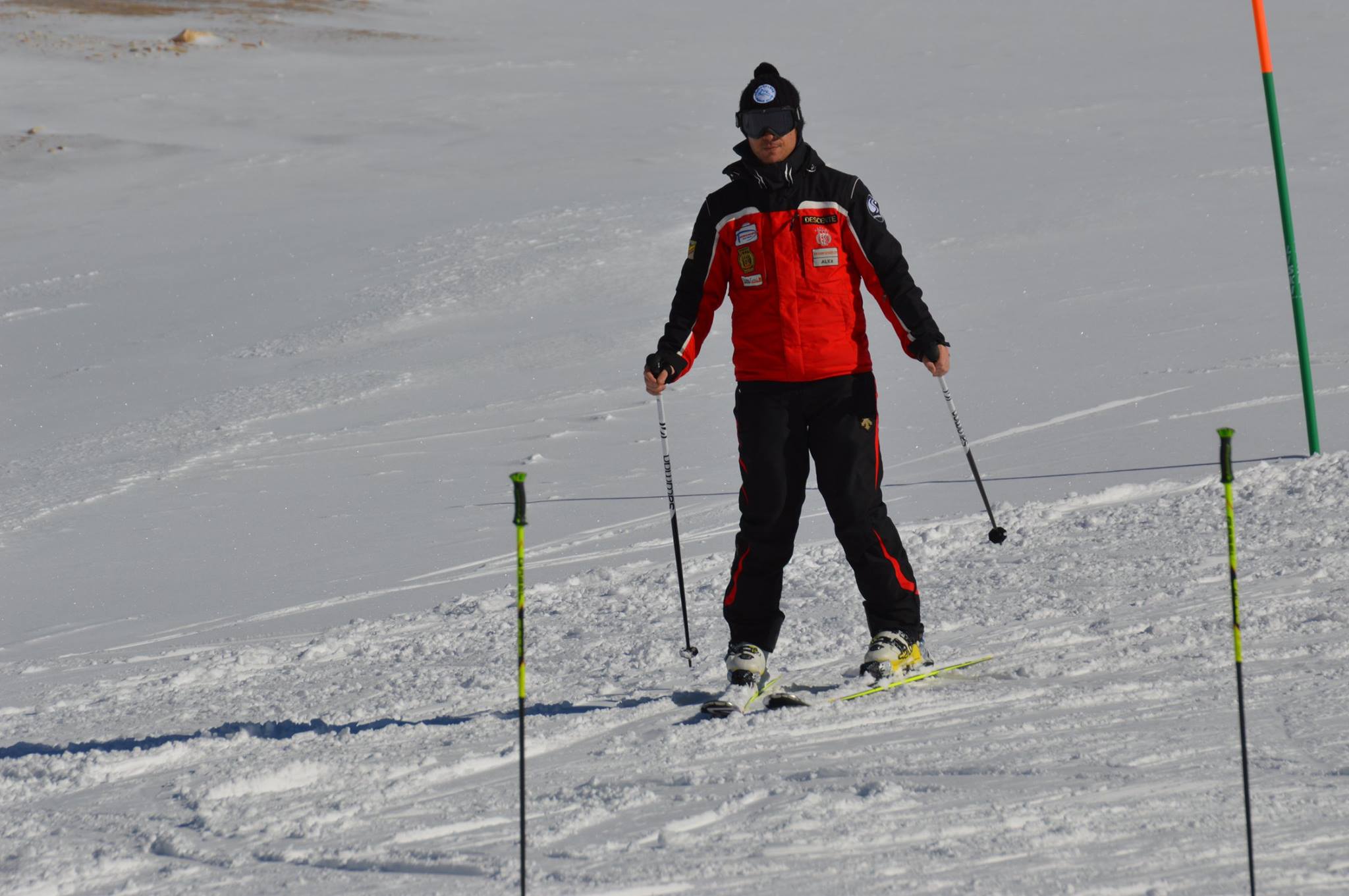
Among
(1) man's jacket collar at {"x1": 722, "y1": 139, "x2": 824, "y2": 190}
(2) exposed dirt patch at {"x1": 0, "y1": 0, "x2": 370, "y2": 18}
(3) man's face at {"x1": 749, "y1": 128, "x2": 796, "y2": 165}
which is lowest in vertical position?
(1) man's jacket collar at {"x1": 722, "y1": 139, "x2": 824, "y2": 190}

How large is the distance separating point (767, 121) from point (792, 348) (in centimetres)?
66

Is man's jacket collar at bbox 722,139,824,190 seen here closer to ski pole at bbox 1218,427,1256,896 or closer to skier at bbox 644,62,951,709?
skier at bbox 644,62,951,709

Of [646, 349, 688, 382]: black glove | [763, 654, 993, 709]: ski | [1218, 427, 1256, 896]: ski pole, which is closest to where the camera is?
[1218, 427, 1256, 896]: ski pole

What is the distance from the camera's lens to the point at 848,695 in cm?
443

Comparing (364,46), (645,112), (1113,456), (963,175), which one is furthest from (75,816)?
(364,46)

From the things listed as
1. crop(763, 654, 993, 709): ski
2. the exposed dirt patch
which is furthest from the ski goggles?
the exposed dirt patch

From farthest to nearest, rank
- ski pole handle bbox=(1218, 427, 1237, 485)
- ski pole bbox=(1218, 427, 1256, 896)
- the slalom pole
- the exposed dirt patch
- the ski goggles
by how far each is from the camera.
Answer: the exposed dirt patch
the ski goggles
the slalom pole
ski pole handle bbox=(1218, 427, 1237, 485)
ski pole bbox=(1218, 427, 1256, 896)

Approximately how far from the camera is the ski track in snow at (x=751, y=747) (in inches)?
129

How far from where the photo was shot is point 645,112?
2453cm

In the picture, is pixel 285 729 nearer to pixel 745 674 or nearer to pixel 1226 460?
pixel 745 674

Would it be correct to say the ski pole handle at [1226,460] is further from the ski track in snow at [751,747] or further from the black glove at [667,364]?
the black glove at [667,364]

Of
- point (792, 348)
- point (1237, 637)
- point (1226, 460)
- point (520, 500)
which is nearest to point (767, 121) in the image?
point (792, 348)

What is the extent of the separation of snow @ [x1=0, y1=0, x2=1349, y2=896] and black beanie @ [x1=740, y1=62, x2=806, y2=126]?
176 cm

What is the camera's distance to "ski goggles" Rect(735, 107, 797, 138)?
168 inches
